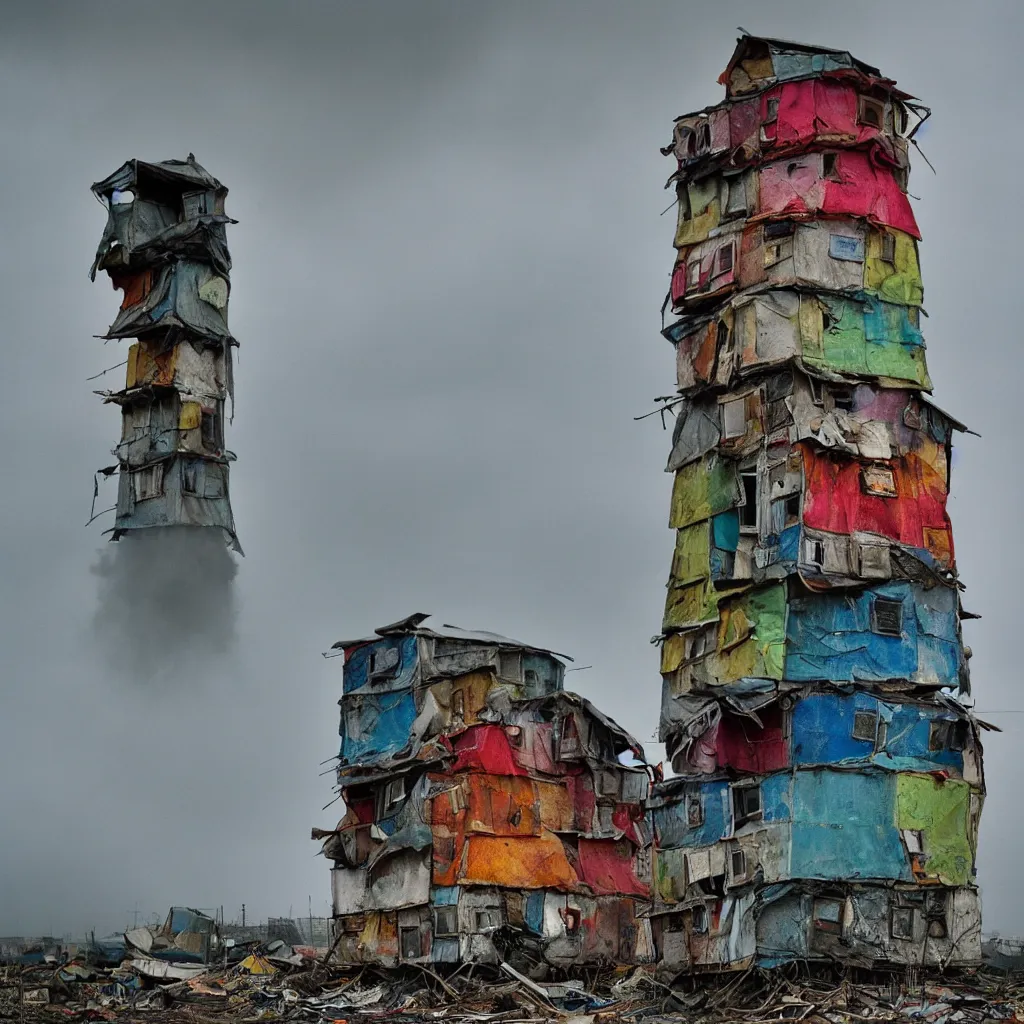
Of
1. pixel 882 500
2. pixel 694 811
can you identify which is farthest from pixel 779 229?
pixel 694 811

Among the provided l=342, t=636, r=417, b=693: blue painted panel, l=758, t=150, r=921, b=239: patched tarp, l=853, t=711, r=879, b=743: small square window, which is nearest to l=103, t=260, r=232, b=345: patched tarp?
l=342, t=636, r=417, b=693: blue painted panel

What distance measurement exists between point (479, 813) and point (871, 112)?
26738mm

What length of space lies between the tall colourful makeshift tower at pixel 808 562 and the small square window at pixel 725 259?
65mm

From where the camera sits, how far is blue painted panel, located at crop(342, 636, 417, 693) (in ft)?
237

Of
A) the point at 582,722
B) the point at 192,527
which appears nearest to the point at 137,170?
the point at 192,527

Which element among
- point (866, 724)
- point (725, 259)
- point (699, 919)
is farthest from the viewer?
point (725, 259)

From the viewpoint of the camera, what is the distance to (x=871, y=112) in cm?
6544

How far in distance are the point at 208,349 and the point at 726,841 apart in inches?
972

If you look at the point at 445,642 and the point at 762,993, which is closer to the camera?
the point at 762,993

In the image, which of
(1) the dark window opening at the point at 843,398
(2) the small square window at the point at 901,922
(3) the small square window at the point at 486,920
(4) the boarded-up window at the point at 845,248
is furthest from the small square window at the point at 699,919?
(4) the boarded-up window at the point at 845,248

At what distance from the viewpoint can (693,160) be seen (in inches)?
2635

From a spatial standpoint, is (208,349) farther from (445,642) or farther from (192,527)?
(445,642)

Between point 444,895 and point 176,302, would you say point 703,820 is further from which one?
point 176,302

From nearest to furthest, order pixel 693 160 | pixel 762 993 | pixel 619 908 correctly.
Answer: pixel 762 993 → pixel 693 160 → pixel 619 908
